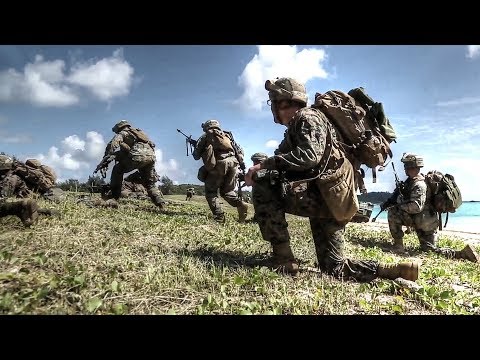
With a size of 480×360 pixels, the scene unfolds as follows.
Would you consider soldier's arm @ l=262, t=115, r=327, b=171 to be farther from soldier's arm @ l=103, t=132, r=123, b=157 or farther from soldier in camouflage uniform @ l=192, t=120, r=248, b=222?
soldier's arm @ l=103, t=132, r=123, b=157

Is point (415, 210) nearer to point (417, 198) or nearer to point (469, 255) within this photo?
point (417, 198)

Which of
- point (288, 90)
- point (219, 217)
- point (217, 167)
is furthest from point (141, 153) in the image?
point (288, 90)

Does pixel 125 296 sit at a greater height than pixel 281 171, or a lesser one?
lesser

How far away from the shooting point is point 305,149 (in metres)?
4.30

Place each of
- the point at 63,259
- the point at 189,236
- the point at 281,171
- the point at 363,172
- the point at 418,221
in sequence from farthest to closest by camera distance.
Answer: the point at 418,221, the point at 189,236, the point at 363,172, the point at 281,171, the point at 63,259

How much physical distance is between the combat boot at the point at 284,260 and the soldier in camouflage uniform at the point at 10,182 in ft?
26.6

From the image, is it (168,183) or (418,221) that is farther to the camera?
(168,183)

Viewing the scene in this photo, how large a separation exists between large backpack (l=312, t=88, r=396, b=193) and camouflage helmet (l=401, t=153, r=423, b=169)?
455cm

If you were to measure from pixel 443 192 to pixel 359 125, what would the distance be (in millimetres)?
5810

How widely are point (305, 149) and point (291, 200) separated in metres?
0.73

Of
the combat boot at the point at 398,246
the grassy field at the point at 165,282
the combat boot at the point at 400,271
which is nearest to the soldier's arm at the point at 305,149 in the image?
the grassy field at the point at 165,282
